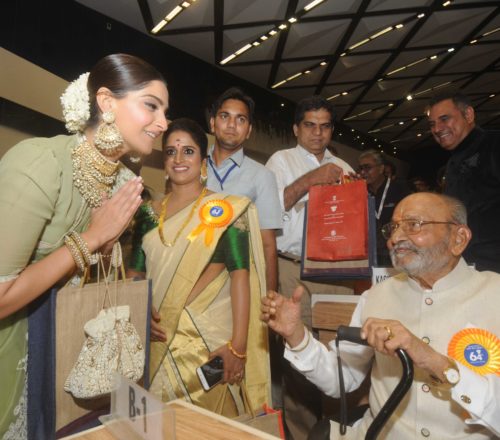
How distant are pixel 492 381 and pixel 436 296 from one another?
1.38 ft

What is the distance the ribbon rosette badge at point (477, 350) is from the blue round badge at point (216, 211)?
3.66 feet

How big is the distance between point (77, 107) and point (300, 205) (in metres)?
1.75

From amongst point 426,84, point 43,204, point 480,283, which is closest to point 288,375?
→ point 480,283

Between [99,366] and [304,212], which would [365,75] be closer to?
[304,212]

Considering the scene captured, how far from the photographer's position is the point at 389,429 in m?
1.58

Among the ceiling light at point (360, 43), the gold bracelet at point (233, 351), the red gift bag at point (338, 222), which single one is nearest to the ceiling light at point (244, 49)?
the ceiling light at point (360, 43)

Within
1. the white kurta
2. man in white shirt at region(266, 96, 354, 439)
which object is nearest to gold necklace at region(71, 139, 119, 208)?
the white kurta

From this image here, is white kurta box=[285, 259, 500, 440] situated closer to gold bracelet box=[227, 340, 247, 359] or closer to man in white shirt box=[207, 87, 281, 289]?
gold bracelet box=[227, 340, 247, 359]

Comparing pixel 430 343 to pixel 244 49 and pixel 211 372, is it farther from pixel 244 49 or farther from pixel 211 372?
pixel 244 49

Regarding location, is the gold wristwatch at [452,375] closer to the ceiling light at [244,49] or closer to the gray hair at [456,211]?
the gray hair at [456,211]

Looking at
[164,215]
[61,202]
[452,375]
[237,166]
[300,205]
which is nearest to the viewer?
[452,375]

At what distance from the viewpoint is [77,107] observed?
4.61 feet

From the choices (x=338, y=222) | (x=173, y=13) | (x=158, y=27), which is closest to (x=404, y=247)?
(x=338, y=222)

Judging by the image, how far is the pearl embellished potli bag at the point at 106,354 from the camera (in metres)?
1.30
